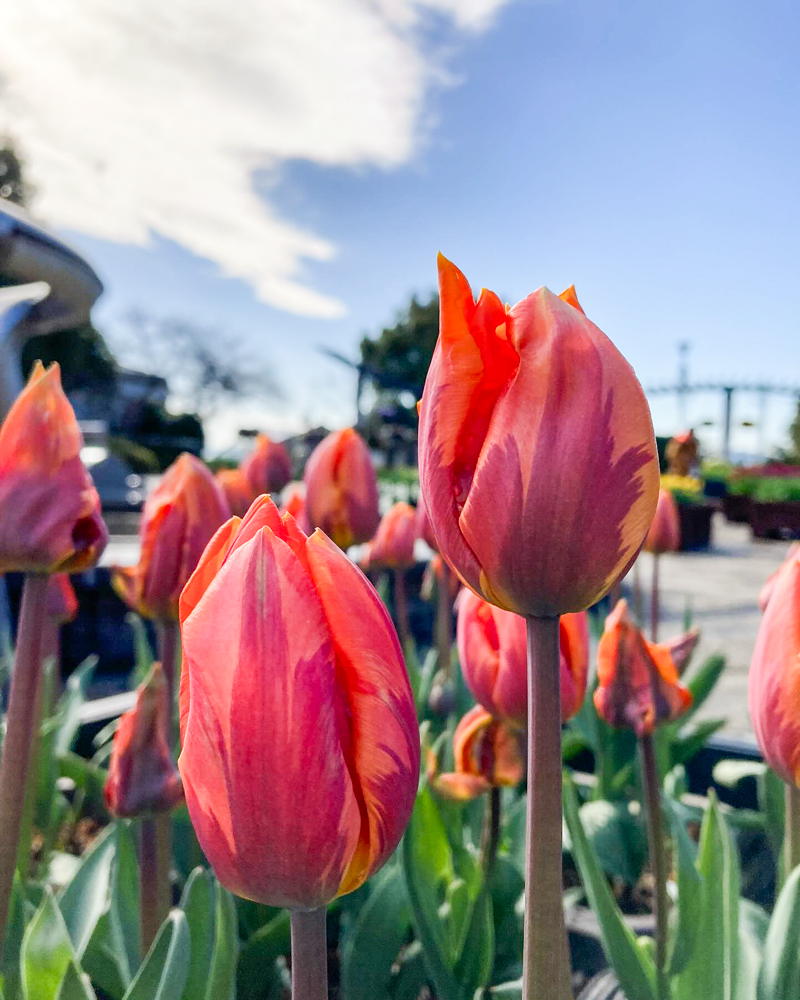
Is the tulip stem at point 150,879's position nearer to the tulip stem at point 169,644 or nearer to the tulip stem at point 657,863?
the tulip stem at point 169,644

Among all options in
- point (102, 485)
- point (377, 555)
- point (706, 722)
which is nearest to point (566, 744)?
point (706, 722)

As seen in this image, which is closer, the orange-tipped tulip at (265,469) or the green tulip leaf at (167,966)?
the green tulip leaf at (167,966)

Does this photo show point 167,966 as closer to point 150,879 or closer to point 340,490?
point 150,879

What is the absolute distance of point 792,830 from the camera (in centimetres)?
71

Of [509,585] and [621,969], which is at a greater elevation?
[509,585]

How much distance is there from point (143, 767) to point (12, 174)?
21433 mm

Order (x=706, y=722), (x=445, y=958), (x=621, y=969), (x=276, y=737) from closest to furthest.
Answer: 1. (x=276, y=737)
2. (x=621, y=969)
3. (x=445, y=958)
4. (x=706, y=722)

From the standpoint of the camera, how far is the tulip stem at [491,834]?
86cm

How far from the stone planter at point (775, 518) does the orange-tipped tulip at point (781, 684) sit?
12732 millimetres

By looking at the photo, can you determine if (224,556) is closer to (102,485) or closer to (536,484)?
(536,484)

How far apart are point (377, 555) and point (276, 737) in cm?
138

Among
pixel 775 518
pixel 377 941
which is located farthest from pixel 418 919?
pixel 775 518

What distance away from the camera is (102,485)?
880cm

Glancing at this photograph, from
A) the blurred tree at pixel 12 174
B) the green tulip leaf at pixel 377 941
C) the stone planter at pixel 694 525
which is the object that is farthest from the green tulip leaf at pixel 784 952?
the blurred tree at pixel 12 174
